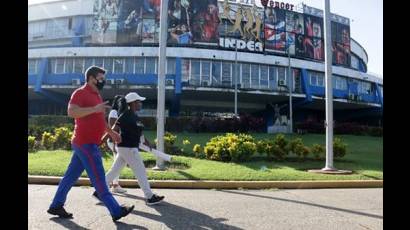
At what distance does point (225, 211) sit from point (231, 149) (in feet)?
19.5

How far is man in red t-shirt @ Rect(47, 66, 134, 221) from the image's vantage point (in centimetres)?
472

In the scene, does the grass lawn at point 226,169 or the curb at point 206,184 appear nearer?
the curb at point 206,184

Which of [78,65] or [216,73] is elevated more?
[78,65]

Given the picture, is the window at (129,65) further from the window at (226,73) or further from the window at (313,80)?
the window at (313,80)

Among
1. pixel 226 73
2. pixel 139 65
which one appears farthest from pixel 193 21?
pixel 139 65

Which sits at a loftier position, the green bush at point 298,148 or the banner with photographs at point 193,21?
the banner with photographs at point 193,21

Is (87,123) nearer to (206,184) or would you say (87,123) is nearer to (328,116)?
(206,184)

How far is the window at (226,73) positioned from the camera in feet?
138

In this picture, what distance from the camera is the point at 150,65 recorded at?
42.0 metres

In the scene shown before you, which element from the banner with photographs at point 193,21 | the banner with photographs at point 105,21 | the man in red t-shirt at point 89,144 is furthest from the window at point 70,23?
the man in red t-shirt at point 89,144

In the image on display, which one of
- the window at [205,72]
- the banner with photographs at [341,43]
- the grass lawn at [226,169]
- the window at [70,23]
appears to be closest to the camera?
the grass lawn at [226,169]

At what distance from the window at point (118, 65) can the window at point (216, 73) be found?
9.38m
